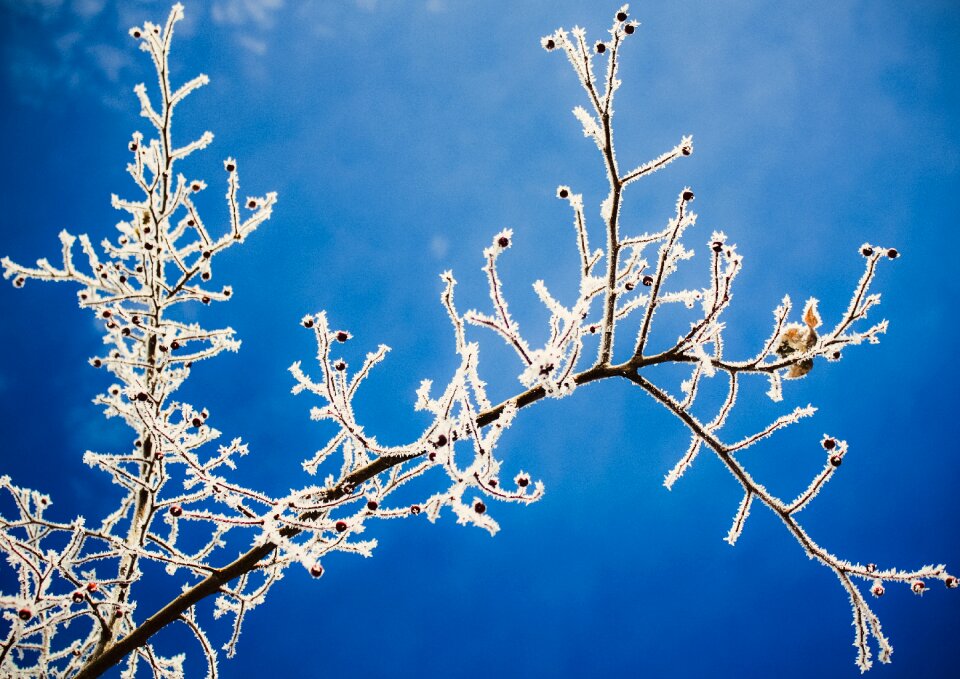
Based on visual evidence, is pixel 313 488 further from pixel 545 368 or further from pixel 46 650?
pixel 46 650

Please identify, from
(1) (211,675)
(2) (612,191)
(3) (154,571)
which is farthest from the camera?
(3) (154,571)

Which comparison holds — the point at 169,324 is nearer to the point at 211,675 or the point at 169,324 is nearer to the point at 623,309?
the point at 211,675

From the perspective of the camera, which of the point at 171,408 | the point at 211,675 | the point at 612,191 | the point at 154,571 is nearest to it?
the point at 612,191

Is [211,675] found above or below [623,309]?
below

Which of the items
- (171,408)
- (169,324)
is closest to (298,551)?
(171,408)

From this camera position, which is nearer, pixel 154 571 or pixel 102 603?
pixel 102 603

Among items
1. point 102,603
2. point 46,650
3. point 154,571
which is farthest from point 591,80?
point 154,571

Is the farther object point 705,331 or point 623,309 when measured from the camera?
point 623,309

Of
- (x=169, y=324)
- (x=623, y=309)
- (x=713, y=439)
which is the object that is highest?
(x=169, y=324)

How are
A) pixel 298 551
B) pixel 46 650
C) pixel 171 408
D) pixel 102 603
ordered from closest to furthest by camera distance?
pixel 298 551
pixel 102 603
pixel 46 650
pixel 171 408
